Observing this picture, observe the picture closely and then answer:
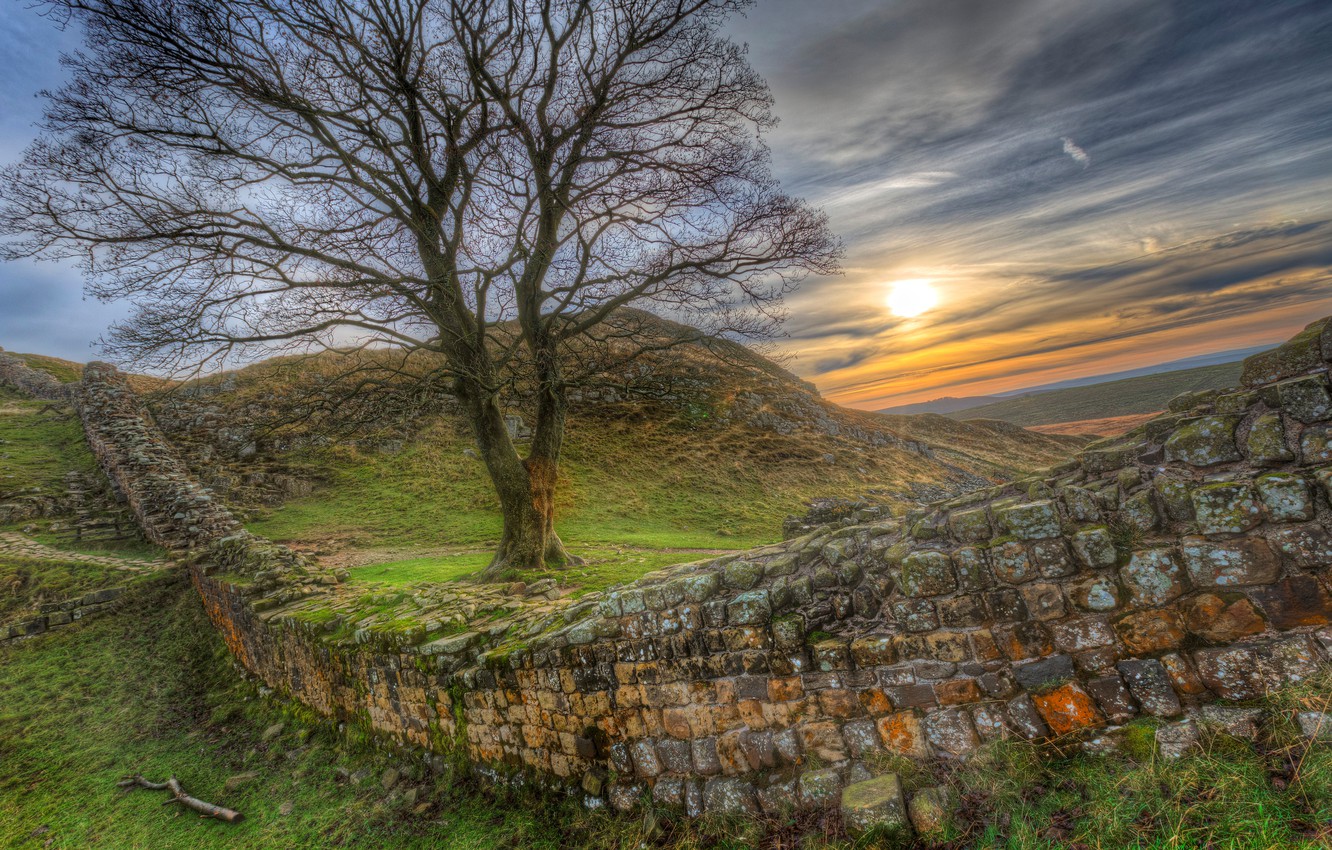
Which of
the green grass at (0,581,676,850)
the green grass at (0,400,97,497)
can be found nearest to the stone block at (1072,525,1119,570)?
the green grass at (0,581,676,850)

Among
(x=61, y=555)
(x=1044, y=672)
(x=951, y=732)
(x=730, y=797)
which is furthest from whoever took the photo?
(x=61, y=555)

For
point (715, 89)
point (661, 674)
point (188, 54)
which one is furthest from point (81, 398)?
point (661, 674)

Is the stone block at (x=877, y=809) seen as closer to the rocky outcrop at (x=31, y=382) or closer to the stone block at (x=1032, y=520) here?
the stone block at (x=1032, y=520)

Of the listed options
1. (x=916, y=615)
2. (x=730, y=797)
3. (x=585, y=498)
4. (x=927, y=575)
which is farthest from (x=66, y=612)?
(x=927, y=575)

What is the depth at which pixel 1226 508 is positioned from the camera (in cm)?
299

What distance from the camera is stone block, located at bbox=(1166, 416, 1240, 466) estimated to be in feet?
10.2

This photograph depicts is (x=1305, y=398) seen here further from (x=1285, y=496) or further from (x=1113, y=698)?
(x=1113, y=698)

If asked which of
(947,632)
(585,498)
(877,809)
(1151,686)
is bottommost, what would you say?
(585,498)

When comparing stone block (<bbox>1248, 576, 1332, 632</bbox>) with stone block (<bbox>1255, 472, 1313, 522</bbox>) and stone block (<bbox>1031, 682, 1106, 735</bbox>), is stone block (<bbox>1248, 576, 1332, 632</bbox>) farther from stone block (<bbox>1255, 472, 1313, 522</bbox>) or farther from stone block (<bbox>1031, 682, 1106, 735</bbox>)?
stone block (<bbox>1031, 682, 1106, 735</bbox>)

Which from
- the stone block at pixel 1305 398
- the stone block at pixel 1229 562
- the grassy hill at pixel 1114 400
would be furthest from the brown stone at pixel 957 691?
the grassy hill at pixel 1114 400

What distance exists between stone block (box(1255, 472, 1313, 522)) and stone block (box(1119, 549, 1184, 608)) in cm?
52

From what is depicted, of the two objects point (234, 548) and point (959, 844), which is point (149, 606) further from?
point (959, 844)

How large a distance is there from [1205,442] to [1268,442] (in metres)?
0.25

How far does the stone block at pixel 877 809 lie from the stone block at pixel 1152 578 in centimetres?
193
